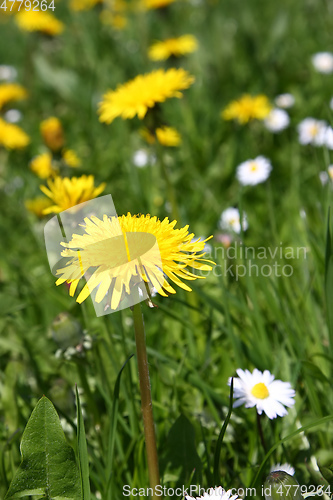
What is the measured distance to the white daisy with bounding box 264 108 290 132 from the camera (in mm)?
2422

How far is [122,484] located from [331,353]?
1.70ft

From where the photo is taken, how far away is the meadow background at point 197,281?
3.44ft

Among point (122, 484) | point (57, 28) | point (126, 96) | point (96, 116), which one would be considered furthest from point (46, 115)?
point (122, 484)

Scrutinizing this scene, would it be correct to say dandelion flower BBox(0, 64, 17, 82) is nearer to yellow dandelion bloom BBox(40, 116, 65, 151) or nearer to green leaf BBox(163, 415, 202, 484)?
yellow dandelion bloom BBox(40, 116, 65, 151)

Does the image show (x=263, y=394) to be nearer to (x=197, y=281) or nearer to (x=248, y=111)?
(x=197, y=281)

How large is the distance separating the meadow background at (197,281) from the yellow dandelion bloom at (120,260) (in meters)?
0.30


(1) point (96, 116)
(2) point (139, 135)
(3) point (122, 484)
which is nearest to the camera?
(3) point (122, 484)

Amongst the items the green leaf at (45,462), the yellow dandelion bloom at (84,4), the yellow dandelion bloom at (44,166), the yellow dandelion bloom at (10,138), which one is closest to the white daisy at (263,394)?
the green leaf at (45,462)

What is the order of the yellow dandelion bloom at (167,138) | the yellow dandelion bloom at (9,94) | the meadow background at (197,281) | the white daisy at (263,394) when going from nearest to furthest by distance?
the white daisy at (263,394) < the meadow background at (197,281) < the yellow dandelion bloom at (167,138) < the yellow dandelion bloom at (9,94)

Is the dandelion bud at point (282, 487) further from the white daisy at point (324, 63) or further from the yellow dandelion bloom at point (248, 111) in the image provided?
the white daisy at point (324, 63)

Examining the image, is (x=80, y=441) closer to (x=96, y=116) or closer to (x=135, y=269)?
(x=135, y=269)

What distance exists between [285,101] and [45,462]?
226 centimetres

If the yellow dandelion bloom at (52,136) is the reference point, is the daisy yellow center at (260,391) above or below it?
below

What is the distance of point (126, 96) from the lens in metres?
1.59
